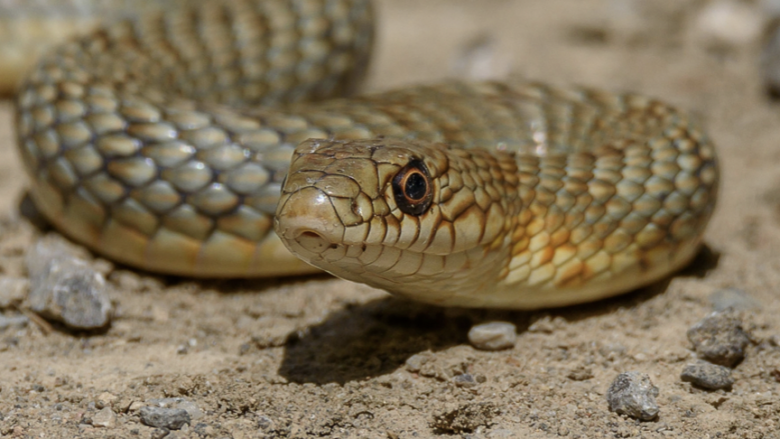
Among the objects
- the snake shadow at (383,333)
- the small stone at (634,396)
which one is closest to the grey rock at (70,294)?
the snake shadow at (383,333)

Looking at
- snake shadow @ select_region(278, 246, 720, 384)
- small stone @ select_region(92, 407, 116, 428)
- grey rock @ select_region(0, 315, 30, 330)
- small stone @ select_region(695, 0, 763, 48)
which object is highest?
small stone @ select_region(695, 0, 763, 48)

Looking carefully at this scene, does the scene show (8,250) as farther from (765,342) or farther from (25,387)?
(765,342)

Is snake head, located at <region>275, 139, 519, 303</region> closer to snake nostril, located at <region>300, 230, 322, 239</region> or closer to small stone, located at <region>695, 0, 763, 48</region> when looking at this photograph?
snake nostril, located at <region>300, 230, 322, 239</region>

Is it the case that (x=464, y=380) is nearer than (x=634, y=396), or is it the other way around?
(x=634, y=396)

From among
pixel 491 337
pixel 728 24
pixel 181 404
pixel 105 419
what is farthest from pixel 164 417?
pixel 728 24

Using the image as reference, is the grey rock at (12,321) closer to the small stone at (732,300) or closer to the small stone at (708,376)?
the small stone at (708,376)

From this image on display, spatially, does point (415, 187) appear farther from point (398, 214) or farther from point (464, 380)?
point (464, 380)

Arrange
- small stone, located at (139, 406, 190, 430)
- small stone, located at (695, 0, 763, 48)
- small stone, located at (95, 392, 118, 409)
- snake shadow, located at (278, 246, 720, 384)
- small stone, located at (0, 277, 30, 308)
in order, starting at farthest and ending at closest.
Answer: small stone, located at (695, 0, 763, 48) < small stone, located at (0, 277, 30, 308) < snake shadow, located at (278, 246, 720, 384) < small stone, located at (95, 392, 118, 409) < small stone, located at (139, 406, 190, 430)

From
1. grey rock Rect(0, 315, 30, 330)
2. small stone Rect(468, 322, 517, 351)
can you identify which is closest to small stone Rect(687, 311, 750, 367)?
small stone Rect(468, 322, 517, 351)
